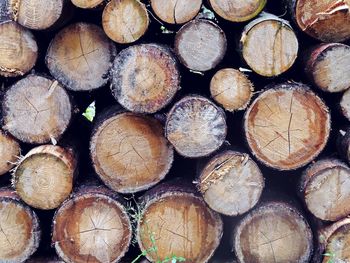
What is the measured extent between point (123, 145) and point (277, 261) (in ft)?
3.73

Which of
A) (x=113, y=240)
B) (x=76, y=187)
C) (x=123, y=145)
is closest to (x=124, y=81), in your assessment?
(x=123, y=145)

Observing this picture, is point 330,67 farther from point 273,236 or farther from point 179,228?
point 179,228

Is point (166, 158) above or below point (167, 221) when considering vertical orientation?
above

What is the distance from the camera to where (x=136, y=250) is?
11.9 ft

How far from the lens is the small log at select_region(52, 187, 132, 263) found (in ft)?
11.2

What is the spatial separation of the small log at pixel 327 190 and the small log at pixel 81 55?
1.36 meters

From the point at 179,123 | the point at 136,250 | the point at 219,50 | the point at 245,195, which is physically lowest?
the point at 136,250

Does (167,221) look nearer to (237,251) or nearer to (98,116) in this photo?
(237,251)

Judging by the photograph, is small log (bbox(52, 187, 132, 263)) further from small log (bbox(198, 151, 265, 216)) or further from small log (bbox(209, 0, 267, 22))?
small log (bbox(209, 0, 267, 22))

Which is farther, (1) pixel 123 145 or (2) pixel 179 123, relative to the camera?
(1) pixel 123 145

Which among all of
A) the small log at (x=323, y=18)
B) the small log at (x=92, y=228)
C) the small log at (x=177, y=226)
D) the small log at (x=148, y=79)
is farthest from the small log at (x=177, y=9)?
the small log at (x=92, y=228)

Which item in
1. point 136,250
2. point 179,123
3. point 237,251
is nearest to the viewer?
point 179,123

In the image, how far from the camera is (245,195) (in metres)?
3.24

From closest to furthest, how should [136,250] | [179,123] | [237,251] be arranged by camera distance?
[179,123]
[237,251]
[136,250]
